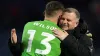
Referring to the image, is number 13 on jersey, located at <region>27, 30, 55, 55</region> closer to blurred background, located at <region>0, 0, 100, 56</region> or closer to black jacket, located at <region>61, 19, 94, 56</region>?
black jacket, located at <region>61, 19, 94, 56</region>

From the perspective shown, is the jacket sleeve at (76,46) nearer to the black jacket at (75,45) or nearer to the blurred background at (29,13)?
the black jacket at (75,45)

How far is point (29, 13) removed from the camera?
18.1 feet

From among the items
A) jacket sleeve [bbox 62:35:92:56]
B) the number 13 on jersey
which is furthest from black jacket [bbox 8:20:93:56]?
the number 13 on jersey

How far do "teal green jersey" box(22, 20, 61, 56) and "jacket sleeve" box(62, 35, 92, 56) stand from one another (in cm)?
8

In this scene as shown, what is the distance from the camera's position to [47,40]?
2.79 meters

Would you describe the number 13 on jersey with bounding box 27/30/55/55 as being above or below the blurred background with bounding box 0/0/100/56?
→ above

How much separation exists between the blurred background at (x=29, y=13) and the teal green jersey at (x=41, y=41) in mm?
2417

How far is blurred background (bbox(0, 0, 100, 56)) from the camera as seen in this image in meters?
5.41

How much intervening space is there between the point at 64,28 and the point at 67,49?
25 cm

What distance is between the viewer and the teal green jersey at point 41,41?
279 centimetres

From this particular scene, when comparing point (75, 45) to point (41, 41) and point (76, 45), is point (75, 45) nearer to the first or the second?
point (76, 45)

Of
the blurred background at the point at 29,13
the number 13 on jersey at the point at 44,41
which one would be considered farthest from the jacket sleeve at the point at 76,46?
the blurred background at the point at 29,13

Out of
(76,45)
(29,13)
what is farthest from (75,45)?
(29,13)

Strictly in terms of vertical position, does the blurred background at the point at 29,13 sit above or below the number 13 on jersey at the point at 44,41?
below
